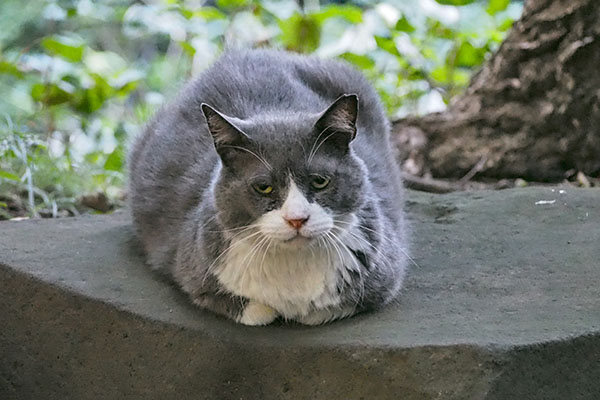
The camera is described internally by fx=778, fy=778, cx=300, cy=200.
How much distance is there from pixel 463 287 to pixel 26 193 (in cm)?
262

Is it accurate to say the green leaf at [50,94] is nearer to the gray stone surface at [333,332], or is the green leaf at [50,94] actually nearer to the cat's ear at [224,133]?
the gray stone surface at [333,332]

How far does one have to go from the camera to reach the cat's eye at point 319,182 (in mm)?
2121

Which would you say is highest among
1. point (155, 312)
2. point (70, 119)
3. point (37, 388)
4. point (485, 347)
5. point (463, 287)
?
point (485, 347)

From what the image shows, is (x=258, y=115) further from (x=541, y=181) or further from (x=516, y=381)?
(x=541, y=181)

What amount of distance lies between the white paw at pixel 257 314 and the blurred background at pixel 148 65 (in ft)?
6.07

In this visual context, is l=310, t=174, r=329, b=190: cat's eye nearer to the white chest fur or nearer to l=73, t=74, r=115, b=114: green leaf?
the white chest fur

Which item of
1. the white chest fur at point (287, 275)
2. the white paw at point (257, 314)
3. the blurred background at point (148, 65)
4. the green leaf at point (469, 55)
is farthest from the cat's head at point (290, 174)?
the green leaf at point (469, 55)

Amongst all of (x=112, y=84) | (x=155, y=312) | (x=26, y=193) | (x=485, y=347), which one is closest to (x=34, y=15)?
(x=112, y=84)

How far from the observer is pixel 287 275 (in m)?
2.26

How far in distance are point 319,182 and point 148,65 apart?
4824mm

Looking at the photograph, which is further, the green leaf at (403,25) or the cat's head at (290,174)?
the green leaf at (403,25)

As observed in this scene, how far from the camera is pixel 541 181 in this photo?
13.8ft

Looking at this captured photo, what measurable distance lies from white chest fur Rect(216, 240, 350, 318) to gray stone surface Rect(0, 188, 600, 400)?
8 cm

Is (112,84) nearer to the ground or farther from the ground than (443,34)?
nearer to the ground
